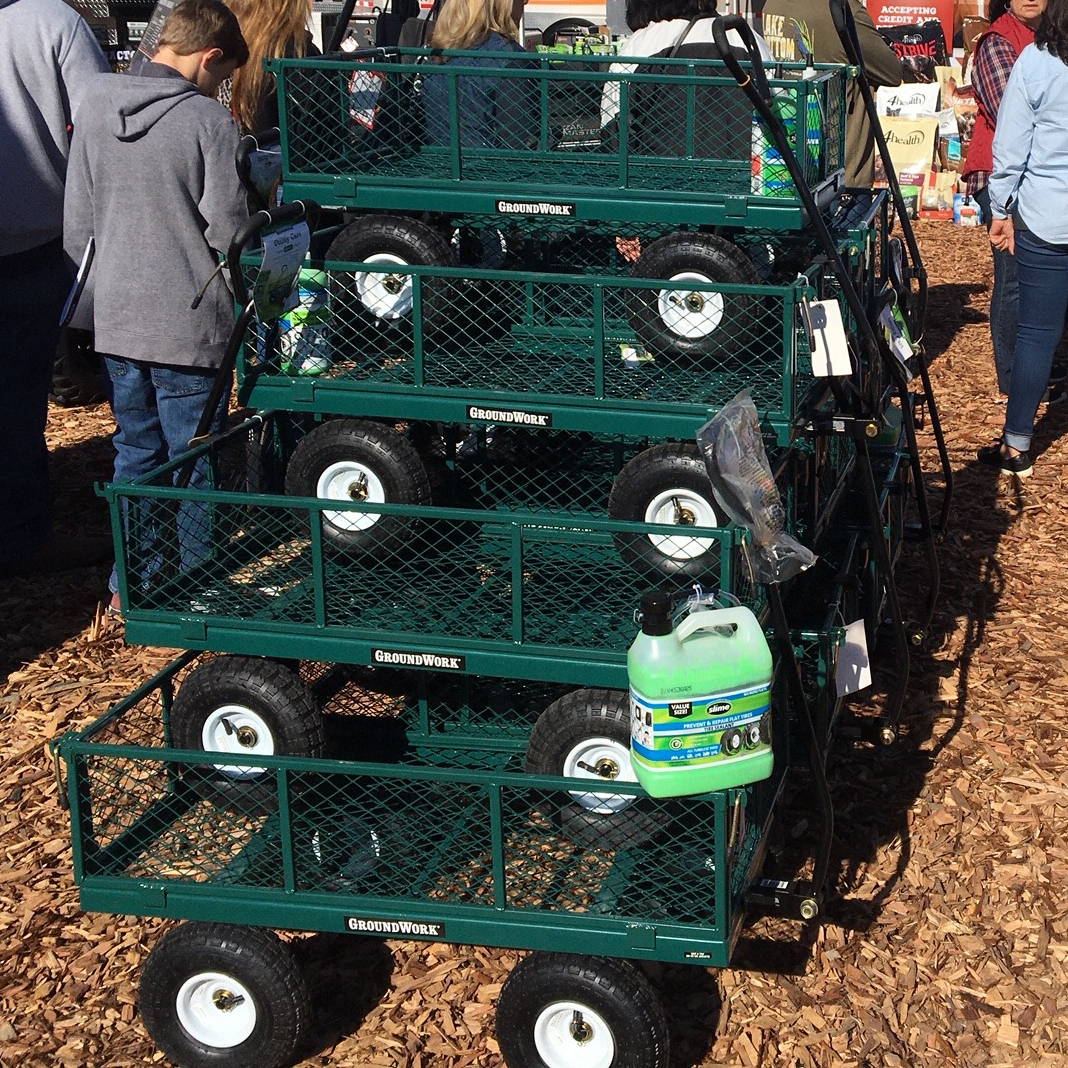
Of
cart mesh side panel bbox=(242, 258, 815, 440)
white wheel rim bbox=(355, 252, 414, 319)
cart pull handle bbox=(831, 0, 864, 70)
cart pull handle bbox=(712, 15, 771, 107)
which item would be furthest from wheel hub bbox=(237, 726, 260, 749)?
cart pull handle bbox=(831, 0, 864, 70)

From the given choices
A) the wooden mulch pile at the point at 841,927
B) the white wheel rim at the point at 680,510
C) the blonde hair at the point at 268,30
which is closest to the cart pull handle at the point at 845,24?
the white wheel rim at the point at 680,510

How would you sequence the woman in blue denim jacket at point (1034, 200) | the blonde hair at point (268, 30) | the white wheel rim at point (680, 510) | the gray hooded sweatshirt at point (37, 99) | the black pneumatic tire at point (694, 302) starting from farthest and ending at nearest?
1. the woman in blue denim jacket at point (1034, 200)
2. the gray hooded sweatshirt at point (37, 99)
3. the blonde hair at point (268, 30)
4. the black pneumatic tire at point (694, 302)
5. the white wheel rim at point (680, 510)

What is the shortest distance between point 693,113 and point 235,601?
6.17ft

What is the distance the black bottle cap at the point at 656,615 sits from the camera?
3.45 meters

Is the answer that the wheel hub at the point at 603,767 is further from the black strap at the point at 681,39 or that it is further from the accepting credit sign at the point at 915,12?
the accepting credit sign at the point at 915,12

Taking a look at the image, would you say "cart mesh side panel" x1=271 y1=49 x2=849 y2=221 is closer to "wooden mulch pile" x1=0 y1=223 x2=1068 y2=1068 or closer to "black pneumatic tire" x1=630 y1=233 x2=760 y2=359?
"black pneumatic tire" x1=630 y1=233 x2=760 y2=359

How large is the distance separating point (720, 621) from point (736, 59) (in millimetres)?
1562

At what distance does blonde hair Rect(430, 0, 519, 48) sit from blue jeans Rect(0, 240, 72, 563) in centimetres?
205

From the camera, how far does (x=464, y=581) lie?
4.36 meters

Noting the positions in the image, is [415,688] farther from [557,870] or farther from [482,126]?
[482,126]

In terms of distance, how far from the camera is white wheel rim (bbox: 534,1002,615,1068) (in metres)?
3.64

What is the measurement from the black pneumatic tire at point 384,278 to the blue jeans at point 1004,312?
14.1 ft

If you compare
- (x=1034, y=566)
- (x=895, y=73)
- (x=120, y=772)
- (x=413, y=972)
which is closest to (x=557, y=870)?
(x=413, y=972)

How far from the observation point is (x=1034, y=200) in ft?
24.3
